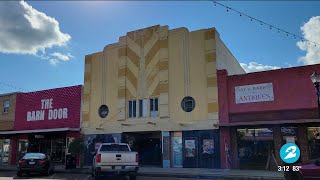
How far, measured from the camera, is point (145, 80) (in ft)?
95.2

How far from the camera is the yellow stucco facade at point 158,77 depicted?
1027 inches

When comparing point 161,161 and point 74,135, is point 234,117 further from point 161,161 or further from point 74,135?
point 74,135

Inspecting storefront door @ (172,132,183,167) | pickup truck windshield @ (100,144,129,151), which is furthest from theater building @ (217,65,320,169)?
pickup truck windshield @ (100,144,129,151)

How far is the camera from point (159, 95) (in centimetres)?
2803

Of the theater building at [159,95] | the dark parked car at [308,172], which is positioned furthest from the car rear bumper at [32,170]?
the dark parked car at [308,172]

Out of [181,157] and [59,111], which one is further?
[59,111]

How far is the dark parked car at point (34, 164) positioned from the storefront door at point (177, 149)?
28.8ft

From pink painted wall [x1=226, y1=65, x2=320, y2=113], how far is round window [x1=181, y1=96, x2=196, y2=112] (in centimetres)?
303

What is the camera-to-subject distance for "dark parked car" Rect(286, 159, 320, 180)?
493 inches

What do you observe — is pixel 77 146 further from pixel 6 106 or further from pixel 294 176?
pixel 294 176

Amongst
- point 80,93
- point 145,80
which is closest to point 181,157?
point 145,80

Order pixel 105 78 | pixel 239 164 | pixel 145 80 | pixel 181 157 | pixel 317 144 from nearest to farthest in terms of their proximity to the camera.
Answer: pixel 317 144
pixel 239 164
pixel 181 157
pixel 145 80
pixel 105 78

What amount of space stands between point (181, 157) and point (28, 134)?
53.5 feet

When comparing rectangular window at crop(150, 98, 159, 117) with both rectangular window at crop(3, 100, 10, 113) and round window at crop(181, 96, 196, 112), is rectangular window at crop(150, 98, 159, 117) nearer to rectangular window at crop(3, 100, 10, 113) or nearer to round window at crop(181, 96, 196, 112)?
round window at crop(181, 96, 196, 112)
